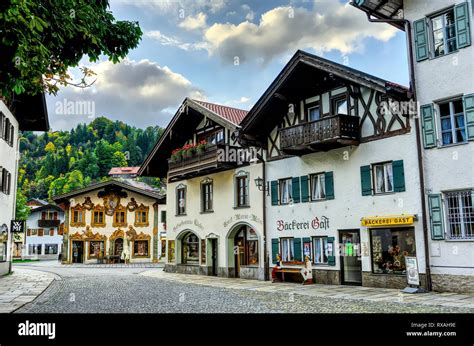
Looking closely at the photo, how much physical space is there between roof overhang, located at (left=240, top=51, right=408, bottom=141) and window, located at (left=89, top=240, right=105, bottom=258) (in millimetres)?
29361

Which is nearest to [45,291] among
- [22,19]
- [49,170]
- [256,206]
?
[256,206]

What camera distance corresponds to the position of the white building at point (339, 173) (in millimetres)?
17781

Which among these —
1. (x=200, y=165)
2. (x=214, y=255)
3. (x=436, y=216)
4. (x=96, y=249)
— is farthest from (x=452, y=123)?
(x=96, y=249)

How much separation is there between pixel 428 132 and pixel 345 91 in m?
4.23

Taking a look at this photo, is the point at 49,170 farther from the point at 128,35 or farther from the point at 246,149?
the point at 128,35

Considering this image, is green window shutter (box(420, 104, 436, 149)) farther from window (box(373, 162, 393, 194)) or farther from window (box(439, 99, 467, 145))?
window (box(373, 162, 393, 194))

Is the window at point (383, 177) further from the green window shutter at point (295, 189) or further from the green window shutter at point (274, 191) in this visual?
the green window shutter at point (274, 191)

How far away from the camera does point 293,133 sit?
20.8 m

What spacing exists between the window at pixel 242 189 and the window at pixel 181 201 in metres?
5.51

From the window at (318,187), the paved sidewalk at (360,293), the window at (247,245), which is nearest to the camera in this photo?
the paved sidewalk at (360,293)

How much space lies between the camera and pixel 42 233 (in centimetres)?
7050

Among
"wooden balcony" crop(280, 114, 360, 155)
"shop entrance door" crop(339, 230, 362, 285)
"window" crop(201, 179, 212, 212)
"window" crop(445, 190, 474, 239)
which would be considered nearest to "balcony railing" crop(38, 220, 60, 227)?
"window" crop(201, 179, 212, 212)

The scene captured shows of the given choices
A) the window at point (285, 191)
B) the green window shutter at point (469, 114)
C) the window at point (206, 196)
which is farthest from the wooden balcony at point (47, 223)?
the green window shutter at point (469, 114)

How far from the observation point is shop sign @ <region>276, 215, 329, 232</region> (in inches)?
814
